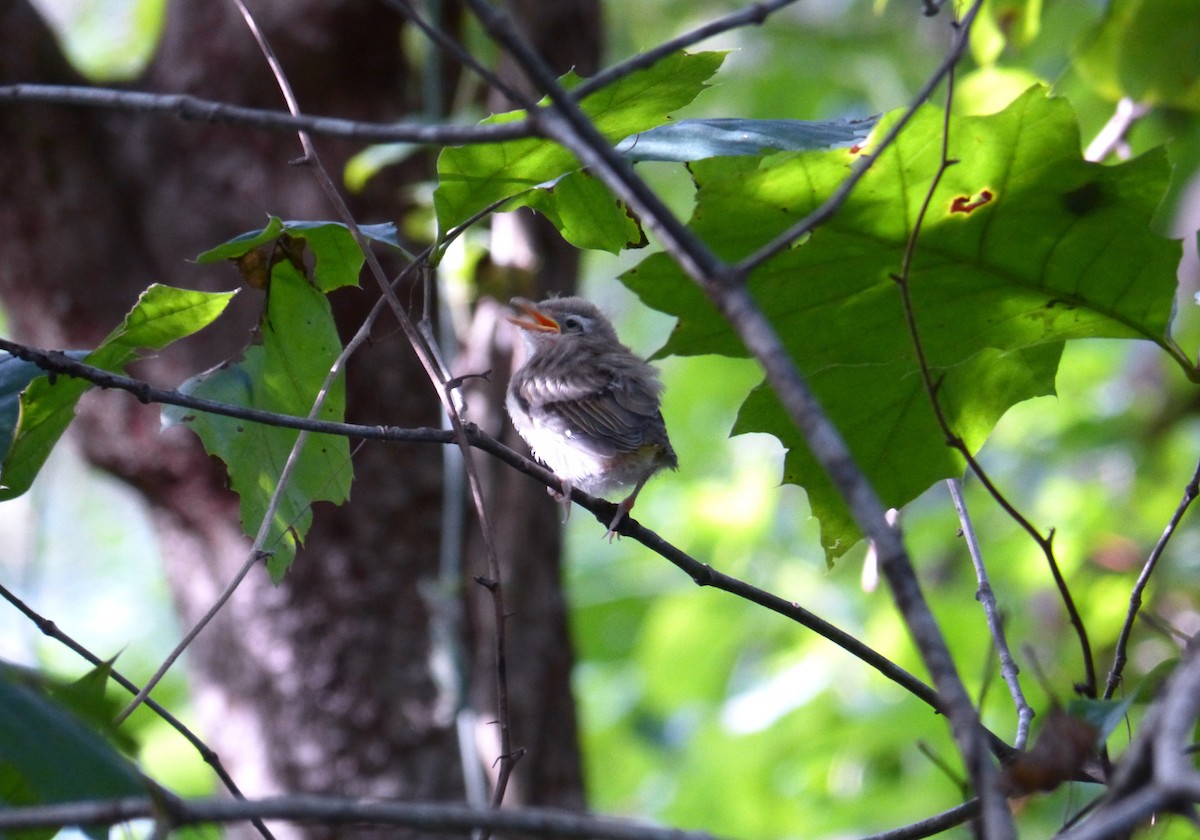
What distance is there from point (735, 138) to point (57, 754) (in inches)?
39.8

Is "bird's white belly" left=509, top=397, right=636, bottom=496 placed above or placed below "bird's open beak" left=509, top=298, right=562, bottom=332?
below

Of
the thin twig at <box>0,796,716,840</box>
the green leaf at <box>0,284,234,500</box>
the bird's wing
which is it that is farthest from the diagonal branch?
the bird's wing

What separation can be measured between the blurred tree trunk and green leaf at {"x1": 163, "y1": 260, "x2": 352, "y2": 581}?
65.6 inches

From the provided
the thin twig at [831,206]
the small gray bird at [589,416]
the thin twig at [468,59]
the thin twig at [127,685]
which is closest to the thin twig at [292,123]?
the thin twig at [468,59]

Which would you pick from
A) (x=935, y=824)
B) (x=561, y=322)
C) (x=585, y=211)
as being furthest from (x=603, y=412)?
(x=935, y=824)

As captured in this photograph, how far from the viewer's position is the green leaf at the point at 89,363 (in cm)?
150

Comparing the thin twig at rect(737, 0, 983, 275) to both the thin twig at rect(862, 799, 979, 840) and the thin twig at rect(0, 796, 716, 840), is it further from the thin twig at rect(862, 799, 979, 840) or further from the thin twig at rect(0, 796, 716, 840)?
the thin twig at rect(862, 799, 979, 840)

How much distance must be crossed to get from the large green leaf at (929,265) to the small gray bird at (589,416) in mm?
943

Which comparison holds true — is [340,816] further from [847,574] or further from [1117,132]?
[847,574]

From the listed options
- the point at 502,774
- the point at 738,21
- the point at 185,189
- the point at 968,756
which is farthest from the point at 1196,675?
the point at 185,189

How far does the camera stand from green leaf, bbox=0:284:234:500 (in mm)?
1497

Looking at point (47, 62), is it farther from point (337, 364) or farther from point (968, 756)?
point (968, 756)

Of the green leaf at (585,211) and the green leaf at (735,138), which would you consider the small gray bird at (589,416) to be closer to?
the green leaf at (585,211)

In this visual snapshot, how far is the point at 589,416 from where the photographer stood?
8.84 feet
